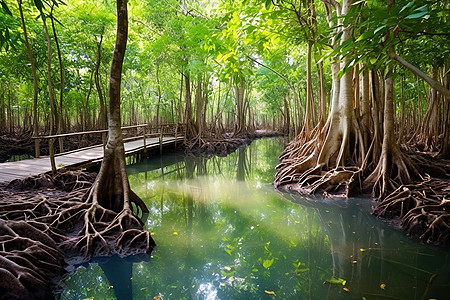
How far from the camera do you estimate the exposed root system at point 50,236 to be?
3070 millimetres

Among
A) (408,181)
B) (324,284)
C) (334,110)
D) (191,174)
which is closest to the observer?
(324,284)

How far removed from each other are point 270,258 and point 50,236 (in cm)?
321

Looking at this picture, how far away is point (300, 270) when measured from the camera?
12.6ft

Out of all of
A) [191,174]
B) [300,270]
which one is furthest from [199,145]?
[300,270]

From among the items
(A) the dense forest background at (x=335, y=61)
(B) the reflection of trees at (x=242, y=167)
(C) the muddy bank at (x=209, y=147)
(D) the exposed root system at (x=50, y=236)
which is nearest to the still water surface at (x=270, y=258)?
(D) the exposed root system at (x=50, y=236)

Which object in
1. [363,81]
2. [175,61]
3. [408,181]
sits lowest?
[408,181]

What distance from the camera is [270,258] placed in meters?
4.20

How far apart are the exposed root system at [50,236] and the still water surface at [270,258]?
25 centimetres

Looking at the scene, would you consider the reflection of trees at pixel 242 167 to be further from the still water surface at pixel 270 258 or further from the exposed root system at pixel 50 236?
the exposed root system at pixel 50 236

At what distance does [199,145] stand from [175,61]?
4.72 m

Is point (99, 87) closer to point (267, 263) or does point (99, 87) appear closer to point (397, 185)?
point (267, 263)

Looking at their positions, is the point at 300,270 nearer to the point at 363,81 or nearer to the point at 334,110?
the point at 334,110

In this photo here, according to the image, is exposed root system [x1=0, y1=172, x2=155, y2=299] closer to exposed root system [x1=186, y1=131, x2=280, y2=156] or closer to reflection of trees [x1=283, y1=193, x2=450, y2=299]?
reflection of trees [x1=283, y1=193, x2=450, y2=299]

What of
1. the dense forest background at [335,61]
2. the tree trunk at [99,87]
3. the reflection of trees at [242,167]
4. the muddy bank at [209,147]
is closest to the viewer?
the dense forest background at [335,61]
